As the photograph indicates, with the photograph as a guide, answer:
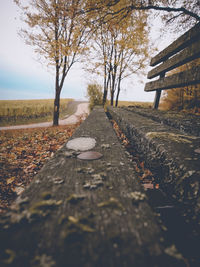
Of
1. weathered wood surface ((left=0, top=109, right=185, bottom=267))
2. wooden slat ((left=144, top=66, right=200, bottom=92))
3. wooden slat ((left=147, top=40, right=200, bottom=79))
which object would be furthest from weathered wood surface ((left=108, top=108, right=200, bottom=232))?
wooden slat ((left=147, top=40, right=200, bottom=79))

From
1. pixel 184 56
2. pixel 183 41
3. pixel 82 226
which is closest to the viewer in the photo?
pixel 82 226

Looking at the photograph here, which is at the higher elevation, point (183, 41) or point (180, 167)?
point (183, 41)

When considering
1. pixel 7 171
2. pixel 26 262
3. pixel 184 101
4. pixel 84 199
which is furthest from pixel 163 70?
pixel 184 101

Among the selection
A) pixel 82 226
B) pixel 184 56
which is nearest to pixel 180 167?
pixel 82 226

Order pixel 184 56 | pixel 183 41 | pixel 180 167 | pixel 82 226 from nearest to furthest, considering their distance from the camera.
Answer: pixel 82 226 → pixel 180 167 → pixel 184 56 → pixel 183 41

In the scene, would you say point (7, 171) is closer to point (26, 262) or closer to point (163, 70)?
point (26, 262)

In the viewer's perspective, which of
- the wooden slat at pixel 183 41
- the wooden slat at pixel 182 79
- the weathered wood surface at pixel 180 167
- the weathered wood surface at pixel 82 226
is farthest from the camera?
the wooden slat at pixel 183 41

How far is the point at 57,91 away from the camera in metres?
8.97

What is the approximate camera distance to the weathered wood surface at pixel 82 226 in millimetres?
290

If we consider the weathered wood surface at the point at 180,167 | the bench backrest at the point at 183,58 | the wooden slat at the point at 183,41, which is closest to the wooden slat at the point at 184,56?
the bench backrest at the point at 183,58

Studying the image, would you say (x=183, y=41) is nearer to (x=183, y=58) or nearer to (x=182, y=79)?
(x=183, y=58)

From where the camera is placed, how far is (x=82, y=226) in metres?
0.36

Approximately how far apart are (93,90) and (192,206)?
1031 cm

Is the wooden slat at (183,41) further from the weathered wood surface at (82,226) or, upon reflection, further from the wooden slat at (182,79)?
the weathered wood surface at (82,226)
